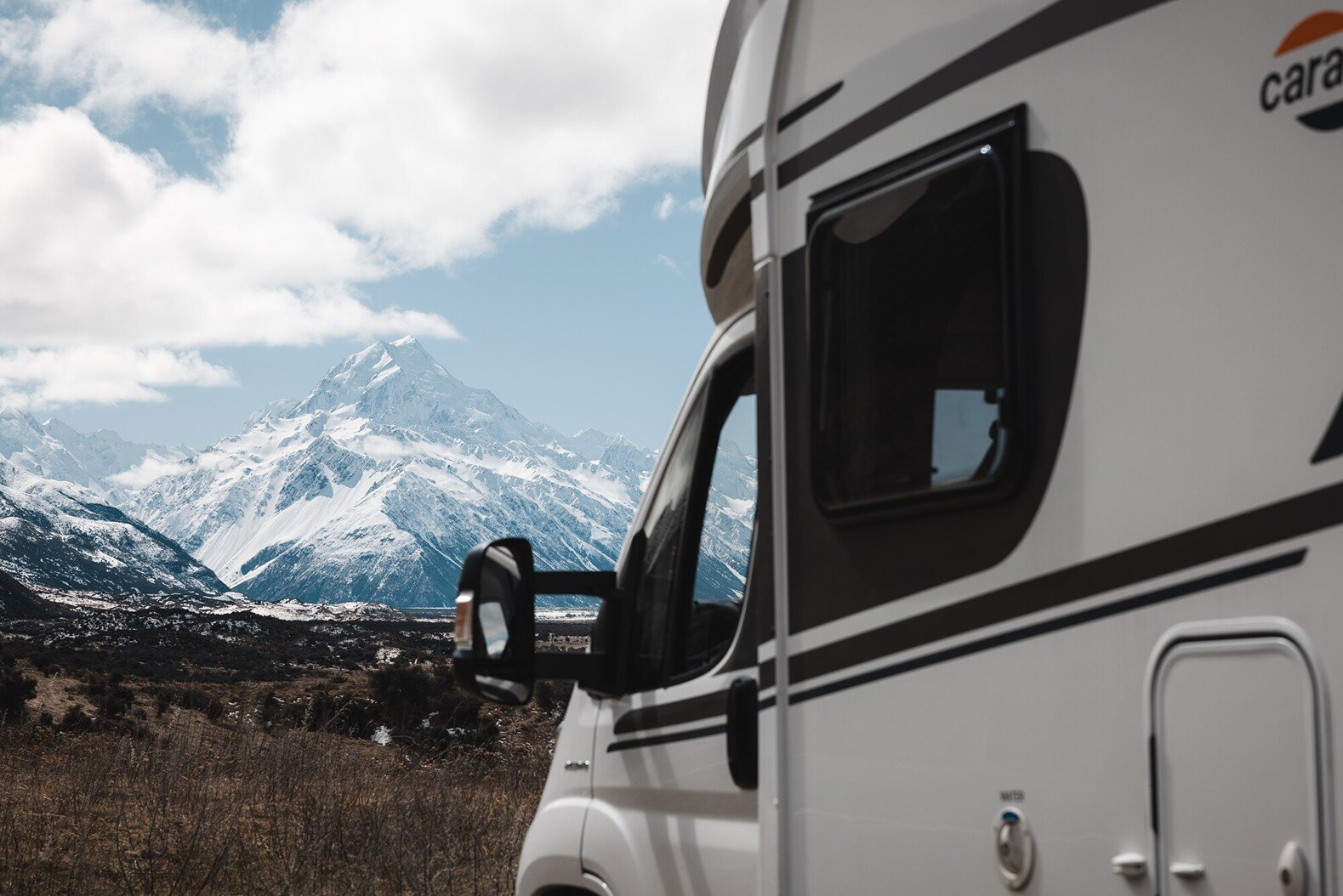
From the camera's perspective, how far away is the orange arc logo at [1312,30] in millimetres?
1656

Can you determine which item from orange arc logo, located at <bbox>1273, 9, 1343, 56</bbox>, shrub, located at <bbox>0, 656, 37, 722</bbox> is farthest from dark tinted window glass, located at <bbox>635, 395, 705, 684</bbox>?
shrub, located at <bbox>0, 656, 37, 722</bbox>

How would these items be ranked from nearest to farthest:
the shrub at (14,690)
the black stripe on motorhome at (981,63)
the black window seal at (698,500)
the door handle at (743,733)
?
the black stripe on motorhome at (981,63)
the door handle at (743,733)
the black window seal at (698,500)
the shrub at (14,690)

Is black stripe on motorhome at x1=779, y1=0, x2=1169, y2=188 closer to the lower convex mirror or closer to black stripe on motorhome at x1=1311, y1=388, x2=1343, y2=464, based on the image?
black stripe on motorhome at x1=1311, y1=388, x2=1343, y2=464

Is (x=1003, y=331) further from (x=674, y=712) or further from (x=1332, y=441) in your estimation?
(x=674, y=712)

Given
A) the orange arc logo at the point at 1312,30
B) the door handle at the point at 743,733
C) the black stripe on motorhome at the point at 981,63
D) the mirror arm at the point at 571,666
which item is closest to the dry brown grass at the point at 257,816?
the mirror arm at the point at 571,666

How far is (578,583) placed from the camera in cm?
324

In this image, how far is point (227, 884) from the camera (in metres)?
7.73

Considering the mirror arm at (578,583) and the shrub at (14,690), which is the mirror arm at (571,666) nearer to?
the mirror arm at (578,583)

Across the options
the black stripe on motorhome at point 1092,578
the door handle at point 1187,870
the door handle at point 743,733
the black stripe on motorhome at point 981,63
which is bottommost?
the door handle at point 1187,870

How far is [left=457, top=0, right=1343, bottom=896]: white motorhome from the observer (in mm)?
1658

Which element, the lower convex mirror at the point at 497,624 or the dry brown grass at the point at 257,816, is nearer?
the lower convex mirror at the point at 497,624

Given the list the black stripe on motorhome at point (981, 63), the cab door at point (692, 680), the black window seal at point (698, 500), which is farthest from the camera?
the black window seal at point (698, 500)

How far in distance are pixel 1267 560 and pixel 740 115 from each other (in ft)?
5.02

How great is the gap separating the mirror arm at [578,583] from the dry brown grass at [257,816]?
10.8 ft
